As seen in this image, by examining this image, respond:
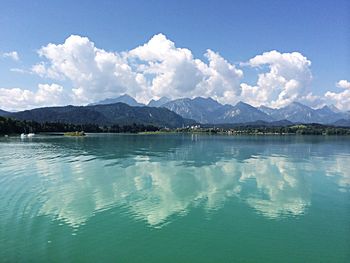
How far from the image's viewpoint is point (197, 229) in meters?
18.5

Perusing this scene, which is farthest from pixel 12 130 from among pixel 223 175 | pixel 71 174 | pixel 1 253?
pixel 1 253

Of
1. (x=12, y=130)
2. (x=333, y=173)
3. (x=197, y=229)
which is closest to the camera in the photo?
(x=197, y=229)

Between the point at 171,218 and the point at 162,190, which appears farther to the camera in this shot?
the point at 162,190

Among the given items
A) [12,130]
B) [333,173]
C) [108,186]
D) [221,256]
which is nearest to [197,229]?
[221,256]

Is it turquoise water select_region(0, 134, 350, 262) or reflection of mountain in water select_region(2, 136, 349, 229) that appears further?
reflection of mountain in water select_region(2, 136, 349, 229)

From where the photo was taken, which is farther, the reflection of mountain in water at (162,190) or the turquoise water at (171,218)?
the reflection of mountain in water at (162,190)

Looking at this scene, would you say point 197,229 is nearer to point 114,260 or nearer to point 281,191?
point 114,260

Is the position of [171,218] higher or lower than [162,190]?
lower

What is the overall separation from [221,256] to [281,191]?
17.7 m

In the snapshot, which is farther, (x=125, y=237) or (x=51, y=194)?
(x=51, y=194)

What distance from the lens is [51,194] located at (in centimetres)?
2700

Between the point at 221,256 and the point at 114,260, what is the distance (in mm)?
5338

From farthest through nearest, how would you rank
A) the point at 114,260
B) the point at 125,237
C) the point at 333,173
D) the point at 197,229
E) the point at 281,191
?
the point at 333,173 < the point at 281,191 < the point at 197,229 < the point at 125,237 < the point at 114,260

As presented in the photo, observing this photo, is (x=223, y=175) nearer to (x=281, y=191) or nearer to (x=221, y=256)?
(x=281, y=191)
